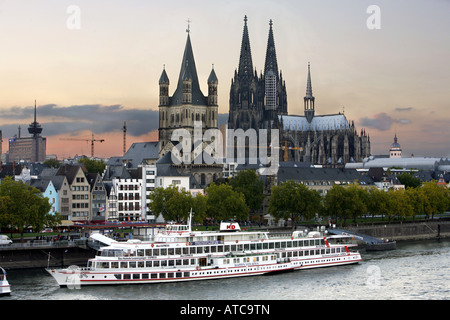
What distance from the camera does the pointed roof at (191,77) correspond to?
520 feet

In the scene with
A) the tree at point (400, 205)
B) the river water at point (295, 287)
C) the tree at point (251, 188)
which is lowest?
the river water at point (295, 287)

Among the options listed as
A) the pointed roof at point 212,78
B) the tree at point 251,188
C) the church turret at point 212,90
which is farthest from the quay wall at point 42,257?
the pointed roof at point 212,78

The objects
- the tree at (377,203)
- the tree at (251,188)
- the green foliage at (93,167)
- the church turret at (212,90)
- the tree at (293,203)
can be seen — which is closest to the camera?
the tree at (293,203)

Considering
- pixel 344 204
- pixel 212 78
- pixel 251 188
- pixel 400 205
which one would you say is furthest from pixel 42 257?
pixel 212 78

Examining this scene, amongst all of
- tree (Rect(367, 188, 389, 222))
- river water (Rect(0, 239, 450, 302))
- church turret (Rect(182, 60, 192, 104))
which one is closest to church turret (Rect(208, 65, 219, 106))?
church turret (Rect(182, 60, 192, 104))

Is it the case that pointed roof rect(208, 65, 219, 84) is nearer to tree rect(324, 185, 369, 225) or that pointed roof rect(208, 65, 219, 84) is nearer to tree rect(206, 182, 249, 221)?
tree rect(324, 185, 369, 225)

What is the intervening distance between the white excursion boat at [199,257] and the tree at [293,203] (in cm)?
2915

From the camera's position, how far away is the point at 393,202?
11212 cm

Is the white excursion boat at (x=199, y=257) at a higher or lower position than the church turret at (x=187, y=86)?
A: lower

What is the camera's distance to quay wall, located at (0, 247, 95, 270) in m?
65.3

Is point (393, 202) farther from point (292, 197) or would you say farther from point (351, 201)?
point (292, 197)

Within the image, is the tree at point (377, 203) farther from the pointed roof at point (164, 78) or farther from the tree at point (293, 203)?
the pointed roof at point (164, 78)

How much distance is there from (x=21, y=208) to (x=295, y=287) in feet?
103
